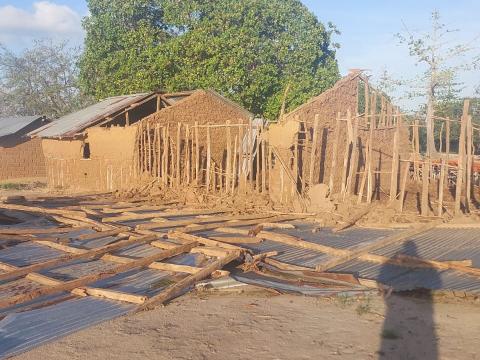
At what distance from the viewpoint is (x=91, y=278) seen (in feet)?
21.5

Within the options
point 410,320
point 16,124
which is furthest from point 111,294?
point 16,124

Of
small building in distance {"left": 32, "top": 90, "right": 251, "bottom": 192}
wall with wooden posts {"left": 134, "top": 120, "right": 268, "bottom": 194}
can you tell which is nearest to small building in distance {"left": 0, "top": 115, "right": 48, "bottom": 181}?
small building in distance {"left": 32, "top": 90, "right": 251, "bottom": 192}

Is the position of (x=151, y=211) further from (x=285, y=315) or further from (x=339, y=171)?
(x=285, y=315)

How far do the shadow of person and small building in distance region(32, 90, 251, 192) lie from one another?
32.3 feet

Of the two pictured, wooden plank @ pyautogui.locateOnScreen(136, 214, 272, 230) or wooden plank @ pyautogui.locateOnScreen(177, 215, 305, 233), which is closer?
wooden plank @ pyautogui.locateOnScreen(177, 215, 305, 233)

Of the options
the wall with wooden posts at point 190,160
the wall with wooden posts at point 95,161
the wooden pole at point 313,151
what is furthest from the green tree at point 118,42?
the wooden pole at point 313,151

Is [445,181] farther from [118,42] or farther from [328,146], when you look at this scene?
[118,42]

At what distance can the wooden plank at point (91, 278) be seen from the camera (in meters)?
5.74

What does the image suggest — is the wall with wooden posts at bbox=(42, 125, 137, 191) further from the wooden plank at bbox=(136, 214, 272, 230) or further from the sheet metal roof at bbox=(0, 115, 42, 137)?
the wooden plank at bbox=(136, 214, 272, 230)

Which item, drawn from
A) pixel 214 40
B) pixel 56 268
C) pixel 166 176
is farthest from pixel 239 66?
pixel 56 268

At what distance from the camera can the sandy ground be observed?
4.60 meters

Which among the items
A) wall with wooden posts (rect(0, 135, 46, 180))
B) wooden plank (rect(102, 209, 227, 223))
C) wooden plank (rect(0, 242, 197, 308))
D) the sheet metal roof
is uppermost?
the sheet metal roof

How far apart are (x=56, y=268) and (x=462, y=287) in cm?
507

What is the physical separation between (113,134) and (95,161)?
1.41m
